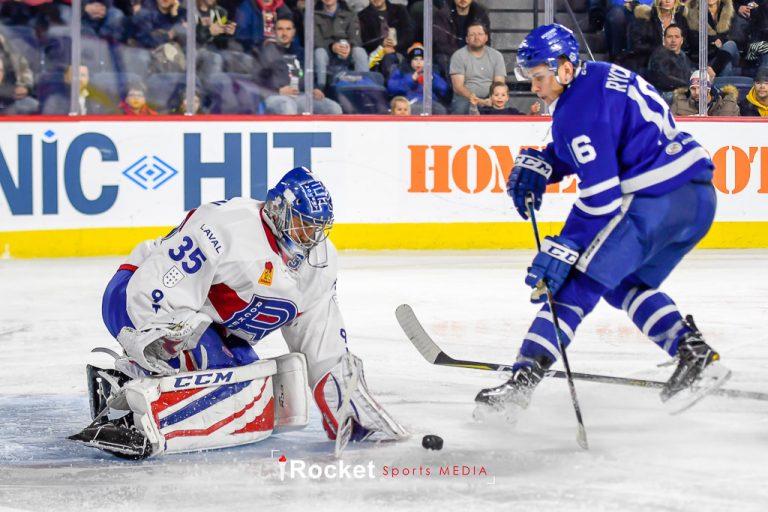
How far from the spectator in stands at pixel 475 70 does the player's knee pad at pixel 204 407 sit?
17.3 ft

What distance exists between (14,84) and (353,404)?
5177 millimetres

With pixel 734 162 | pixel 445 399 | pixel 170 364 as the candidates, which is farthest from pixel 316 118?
pixel 170 364

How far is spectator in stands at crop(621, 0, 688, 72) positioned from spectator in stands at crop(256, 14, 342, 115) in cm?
215

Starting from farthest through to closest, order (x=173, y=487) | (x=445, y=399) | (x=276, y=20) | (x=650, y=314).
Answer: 1. (x=276, y=20)
2. (x=445, y=399)
3. (x=650, y=314)
4. (x=173, y=487)

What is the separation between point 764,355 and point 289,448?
82.0 inches

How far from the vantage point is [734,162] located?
831 centimetres

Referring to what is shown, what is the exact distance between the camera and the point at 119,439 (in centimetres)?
297

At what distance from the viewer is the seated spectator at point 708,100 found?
830cm

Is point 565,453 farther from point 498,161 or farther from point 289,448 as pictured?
point 498,161

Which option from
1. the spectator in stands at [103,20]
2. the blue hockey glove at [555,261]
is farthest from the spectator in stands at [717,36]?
the blue hockey glove at [555,261]

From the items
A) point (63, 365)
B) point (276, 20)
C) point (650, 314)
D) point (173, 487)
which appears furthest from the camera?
point (276, 20)

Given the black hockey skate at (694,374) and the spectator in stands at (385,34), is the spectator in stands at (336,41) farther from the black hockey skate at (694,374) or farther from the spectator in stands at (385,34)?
the black hockey skate at (694,374)

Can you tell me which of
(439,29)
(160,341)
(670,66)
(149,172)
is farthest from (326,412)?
(670,66)

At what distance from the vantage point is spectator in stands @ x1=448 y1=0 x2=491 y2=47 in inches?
322
